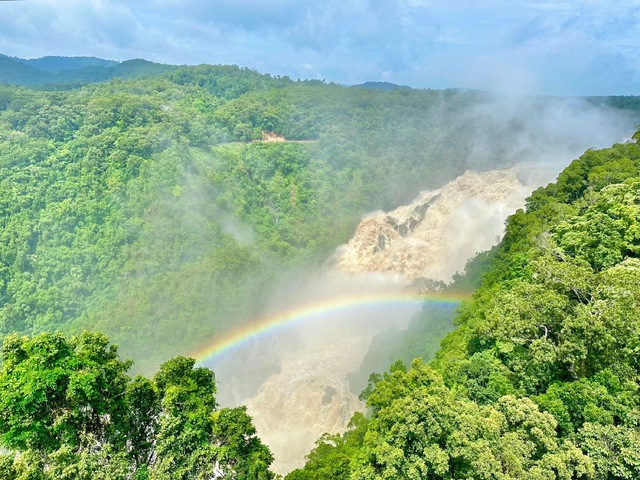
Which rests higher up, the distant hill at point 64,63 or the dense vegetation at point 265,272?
the distant hill at point 64,63

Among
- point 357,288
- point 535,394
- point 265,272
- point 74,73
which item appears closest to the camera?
point 535,394

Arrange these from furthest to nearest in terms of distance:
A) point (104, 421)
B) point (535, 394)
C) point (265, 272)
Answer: point (265, 272) < point (535, 394) < point (104, 421)

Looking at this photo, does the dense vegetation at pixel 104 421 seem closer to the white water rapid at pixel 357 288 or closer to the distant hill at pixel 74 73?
the white water rapid at pixel 357 288

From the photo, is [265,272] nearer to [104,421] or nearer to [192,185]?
[192,185]

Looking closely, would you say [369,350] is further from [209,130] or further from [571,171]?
[209,130]

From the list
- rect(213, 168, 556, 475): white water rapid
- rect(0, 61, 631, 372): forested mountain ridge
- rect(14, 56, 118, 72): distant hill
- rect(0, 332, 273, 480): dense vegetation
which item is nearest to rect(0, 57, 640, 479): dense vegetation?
rect(0, 332, 273, 480): dense vegetation

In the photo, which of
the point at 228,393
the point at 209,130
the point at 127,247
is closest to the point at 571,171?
the point at 228,393

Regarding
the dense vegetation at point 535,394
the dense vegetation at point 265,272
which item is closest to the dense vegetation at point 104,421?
the dense vegetation at point 265,272

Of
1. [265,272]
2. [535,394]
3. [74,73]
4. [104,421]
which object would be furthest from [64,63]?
[535,394]
